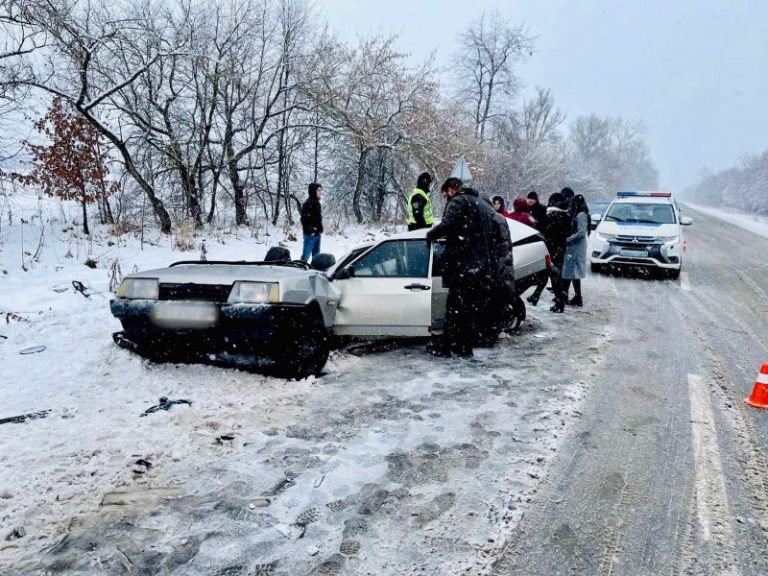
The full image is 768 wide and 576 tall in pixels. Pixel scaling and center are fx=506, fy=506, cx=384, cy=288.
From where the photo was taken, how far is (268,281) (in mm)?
4117

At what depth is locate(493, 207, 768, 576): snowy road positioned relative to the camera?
2.30 metres

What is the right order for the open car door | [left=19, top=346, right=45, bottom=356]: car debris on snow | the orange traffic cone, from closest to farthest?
the orange traffic cone, [left=19, top=346, right=45, bottom=356]: car debris on snow, the open car door

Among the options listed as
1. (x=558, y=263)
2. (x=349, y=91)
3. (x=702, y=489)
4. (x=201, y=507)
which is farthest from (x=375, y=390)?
(x=349, y=91)

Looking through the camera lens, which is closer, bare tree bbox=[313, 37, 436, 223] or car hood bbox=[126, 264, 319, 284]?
car hood bbox=[126, 264, 319, 284]

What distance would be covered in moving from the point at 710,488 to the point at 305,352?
3056mm

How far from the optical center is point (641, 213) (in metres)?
11.3

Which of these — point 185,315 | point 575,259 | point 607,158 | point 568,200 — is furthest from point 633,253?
point 607,158

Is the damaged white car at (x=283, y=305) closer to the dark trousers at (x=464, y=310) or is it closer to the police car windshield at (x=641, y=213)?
the dark trousers at (x=464, y=310)

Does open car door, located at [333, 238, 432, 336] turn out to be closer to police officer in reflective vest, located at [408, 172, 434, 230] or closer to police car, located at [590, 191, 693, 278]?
police officer in reflective vest, located at [408, 172, 434, 230]

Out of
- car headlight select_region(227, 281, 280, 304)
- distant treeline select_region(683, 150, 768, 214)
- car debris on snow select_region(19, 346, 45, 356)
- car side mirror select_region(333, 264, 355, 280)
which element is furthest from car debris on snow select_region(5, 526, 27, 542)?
distant treeline select_region(683, 150, 768, 214)

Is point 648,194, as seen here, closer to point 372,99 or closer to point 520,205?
point 520,205

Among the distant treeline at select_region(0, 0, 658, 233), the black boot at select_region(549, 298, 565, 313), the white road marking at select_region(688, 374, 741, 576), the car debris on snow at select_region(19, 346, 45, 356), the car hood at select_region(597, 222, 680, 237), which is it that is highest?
the distant treeline at select_region(0, 0, 658, 233)

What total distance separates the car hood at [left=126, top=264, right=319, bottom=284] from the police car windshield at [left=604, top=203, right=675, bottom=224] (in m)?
8.89

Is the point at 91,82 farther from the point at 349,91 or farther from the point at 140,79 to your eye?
the point at 349,91
